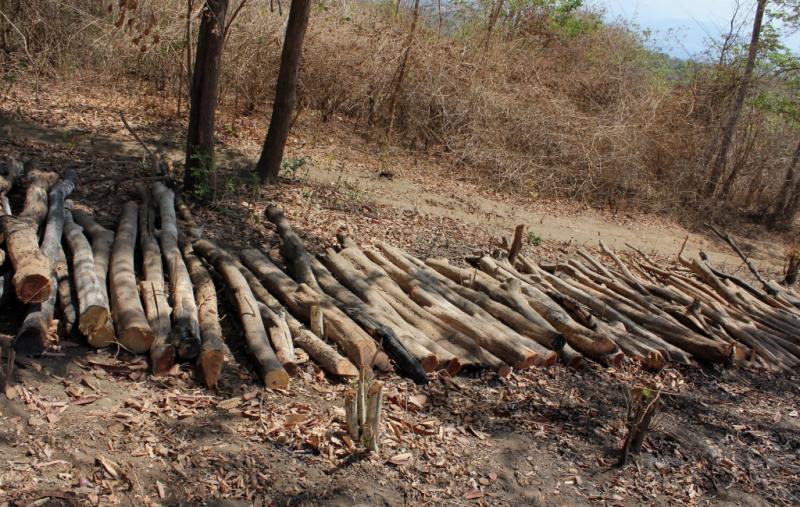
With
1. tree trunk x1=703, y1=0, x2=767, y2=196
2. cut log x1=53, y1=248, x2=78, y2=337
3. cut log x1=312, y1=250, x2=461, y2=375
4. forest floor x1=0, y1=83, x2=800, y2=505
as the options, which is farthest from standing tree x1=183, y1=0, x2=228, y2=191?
tree trunk x1=703, y1=0, x2=767, y2=196

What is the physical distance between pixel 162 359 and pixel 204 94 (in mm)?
4384

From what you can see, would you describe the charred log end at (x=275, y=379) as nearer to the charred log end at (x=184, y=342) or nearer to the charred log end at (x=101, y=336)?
the charred log end at (x=184, y=342)

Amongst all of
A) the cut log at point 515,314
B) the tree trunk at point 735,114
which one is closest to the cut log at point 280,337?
the cut log at point 515,314

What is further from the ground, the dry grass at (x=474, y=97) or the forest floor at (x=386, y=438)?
the dry grass at (x=474, y=97)

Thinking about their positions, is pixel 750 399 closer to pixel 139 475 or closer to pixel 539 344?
pixel 539 344

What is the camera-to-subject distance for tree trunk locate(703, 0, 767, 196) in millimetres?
13719

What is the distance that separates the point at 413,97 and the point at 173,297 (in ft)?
32.1

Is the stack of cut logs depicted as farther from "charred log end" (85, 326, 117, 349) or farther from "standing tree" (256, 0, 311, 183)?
"standing tree" (256, 0, 311, 183)

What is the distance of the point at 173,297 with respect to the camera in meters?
5.12

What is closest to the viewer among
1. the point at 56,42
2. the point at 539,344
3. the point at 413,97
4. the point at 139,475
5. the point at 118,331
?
the point at 139,475

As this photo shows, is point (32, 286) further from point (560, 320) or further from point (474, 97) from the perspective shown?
point (474, 97)

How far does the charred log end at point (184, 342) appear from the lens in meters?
4.47

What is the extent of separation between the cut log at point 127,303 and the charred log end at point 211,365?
42 centimetres

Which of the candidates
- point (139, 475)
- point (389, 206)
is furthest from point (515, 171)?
point (139, 475)
